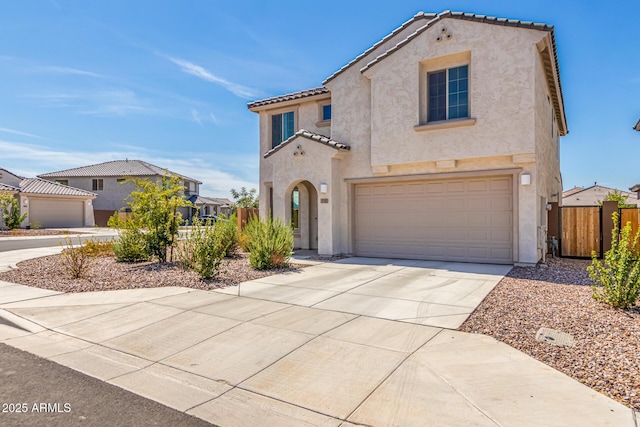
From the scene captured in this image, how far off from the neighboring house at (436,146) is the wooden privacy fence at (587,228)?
150cm

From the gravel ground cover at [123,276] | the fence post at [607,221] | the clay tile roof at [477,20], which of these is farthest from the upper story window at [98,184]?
the fence post at [607,221]

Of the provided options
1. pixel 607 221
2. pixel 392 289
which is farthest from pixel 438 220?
pixel 607 221

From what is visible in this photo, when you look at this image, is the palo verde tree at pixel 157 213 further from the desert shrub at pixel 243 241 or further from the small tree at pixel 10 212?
the small tree at pixel 10 212

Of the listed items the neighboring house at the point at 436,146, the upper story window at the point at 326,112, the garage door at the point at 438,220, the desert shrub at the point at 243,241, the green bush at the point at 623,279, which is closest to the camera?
the green bush at the point at 623,279

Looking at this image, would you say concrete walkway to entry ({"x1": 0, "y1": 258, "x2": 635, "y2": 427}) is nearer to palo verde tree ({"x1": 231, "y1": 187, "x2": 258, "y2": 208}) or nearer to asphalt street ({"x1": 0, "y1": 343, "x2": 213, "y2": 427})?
asphalt street ({"x1": 0, "y1": 343, "x2": 213, "y2": 427})

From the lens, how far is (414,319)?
6.21 m

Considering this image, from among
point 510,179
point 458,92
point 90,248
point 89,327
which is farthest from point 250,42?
point 89,327

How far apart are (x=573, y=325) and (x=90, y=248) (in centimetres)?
1287

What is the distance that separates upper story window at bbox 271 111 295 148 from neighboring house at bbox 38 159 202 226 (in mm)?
32749

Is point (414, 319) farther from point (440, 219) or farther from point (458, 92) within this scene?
point (458, 92)

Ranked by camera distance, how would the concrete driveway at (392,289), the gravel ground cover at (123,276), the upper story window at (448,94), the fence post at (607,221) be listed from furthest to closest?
the fence post at (607,221) → the upper story window at (448,94) → the gravel ground cover at (123,276) → the concrete driveway at (392,289)

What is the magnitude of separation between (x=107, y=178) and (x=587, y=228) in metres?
51.0

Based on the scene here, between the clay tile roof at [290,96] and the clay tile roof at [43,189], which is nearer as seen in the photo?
the clay tile roof at [290,96]

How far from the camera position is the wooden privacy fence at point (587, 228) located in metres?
13.4
